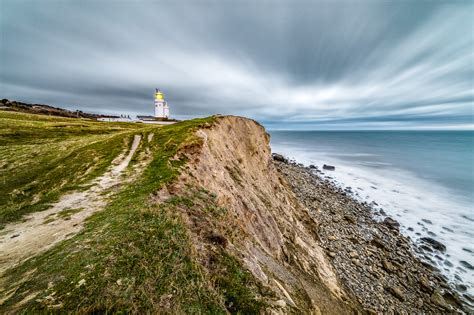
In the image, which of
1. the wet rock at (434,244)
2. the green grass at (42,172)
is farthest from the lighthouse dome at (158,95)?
the wet rock at (434,244)

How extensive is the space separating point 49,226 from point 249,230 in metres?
9.72

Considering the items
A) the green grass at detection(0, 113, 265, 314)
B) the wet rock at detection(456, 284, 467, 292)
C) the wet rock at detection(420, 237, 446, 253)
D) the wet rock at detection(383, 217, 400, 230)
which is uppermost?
the green grass at detection(0, 113, 265, 314)

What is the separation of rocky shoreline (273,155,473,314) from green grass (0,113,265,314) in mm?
12883

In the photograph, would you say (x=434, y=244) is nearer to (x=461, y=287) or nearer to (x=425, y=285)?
(x=461, y=287)

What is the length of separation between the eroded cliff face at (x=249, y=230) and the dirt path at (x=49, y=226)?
12.0 ft

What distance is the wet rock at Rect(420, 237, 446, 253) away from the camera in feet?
70.4

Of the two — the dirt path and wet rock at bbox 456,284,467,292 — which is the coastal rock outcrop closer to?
wet rock at bbox 456,284,467,292

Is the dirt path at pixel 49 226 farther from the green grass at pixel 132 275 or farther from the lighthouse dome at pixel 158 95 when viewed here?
the lighthouse dome at pixel 158 95

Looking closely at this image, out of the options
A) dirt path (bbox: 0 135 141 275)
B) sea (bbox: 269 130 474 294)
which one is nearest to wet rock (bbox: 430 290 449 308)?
sea (bbox: 269 130 474 294)

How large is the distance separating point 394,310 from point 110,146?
29772 mm

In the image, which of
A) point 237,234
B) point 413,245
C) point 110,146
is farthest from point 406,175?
point 110,146

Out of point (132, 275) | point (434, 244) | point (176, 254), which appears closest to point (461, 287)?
point (434, 244)

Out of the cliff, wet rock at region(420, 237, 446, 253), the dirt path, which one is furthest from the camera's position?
wet rock at region(420, 237, 446, 253)

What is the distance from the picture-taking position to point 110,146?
73.3 feet
